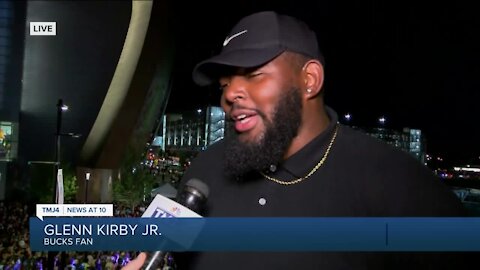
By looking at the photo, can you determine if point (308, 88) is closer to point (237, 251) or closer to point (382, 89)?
point (237, 251)

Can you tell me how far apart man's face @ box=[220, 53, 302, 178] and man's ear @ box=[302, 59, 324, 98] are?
4 centimetres

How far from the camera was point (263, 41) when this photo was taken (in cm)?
130

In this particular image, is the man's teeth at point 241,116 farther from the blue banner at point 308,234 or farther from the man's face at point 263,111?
the blue banner at point 308,234

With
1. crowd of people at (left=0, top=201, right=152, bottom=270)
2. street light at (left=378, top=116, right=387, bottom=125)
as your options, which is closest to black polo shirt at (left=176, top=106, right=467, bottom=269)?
street light at (left=378, top=116, right=387, bottom=125)

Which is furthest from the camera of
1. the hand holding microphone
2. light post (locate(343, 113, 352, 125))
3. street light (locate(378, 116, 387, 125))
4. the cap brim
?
street light (locate(378, 116, 387, 125))

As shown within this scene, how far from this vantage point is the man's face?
1322 millimetres

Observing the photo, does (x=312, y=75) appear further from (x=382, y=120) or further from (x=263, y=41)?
(x=382, y=120)

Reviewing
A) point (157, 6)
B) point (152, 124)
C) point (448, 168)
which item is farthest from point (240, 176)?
point (152, 124)

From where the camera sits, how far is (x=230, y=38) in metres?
1.35

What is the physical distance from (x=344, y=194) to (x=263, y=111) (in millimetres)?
343

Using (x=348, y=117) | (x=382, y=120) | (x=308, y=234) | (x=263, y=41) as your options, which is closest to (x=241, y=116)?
(x=263, y=41)

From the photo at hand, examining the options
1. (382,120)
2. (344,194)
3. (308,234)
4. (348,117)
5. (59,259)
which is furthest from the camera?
(59,259)

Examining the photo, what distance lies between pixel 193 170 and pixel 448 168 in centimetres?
321

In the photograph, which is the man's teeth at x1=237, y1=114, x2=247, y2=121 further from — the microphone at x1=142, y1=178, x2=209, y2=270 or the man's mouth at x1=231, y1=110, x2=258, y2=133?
the microphone at x1=142, y1=178, x2=209, y2=270
